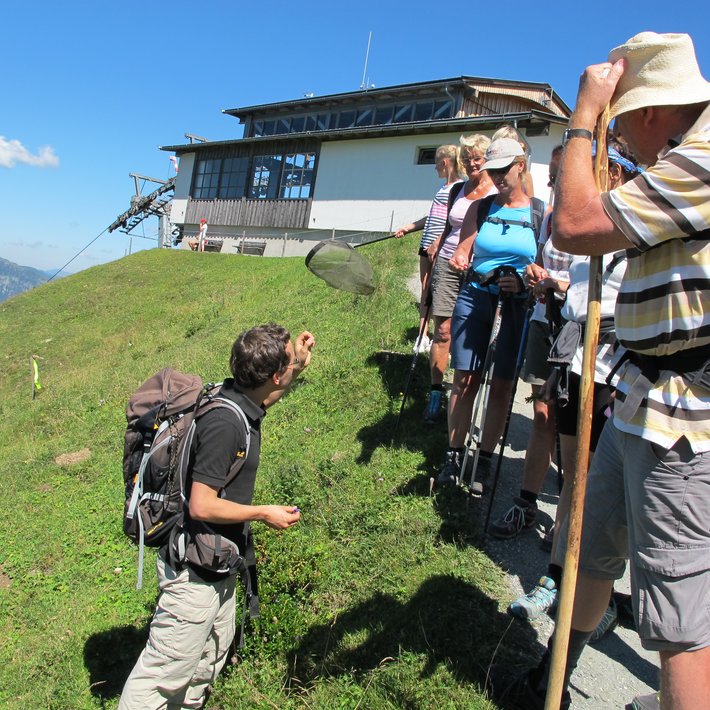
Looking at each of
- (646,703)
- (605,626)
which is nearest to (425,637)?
(605,626)

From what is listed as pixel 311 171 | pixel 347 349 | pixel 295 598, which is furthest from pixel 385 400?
pixel 311 171

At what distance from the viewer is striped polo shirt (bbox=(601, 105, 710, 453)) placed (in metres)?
1.76

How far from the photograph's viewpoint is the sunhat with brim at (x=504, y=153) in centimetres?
409

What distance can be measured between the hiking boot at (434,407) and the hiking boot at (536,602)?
2.30 metres

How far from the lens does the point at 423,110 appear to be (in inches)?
961

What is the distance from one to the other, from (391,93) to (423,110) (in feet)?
5.40

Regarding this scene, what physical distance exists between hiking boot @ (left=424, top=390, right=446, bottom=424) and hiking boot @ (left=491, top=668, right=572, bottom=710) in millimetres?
2833

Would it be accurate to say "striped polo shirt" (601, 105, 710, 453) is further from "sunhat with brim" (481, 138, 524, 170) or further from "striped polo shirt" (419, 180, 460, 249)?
"striped polo shirt" (419, 180, 460, 249)

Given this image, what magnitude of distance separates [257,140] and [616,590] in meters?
29.1

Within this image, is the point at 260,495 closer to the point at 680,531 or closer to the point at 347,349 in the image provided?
the point at 347,349

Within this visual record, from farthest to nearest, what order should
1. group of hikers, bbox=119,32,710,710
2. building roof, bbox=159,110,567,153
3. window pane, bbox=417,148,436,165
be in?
window pane, bbox=417,148,436,165 < building roof, bbox=159,110,567,153 < group of hikers, bbox=119,32,710,710

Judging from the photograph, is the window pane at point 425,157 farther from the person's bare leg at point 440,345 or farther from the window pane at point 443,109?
the person's bare leg at point 440,345

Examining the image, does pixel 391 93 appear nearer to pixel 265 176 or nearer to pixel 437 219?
A: pixel 265 176

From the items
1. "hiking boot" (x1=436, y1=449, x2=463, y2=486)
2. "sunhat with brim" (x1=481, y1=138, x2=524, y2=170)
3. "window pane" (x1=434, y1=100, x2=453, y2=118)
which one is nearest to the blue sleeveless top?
"sunhat with brim" (x1=481, y1=138, x2=524, y2=170)
